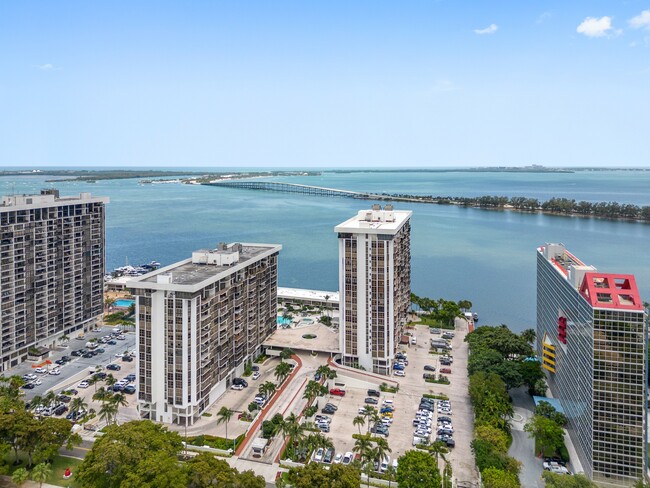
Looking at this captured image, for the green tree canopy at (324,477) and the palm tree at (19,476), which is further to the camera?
the palm tree at (19,476)

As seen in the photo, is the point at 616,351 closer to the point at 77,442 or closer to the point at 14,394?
the point at 77,442

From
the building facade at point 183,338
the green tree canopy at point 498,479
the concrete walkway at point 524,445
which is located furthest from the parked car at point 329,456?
the concrete walkway at point 524,445

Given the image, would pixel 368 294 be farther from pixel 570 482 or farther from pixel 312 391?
pixel 570 482

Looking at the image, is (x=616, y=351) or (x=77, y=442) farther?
(x=77, y=442)

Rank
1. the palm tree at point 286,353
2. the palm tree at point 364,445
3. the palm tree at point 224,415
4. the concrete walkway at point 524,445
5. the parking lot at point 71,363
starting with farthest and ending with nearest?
1. the palm tree at point 286,353
2. the parking lot at point 71,363
3. the palm tree at point 224,415
4. the concrete walkway at point 524,445
5. the palm tree at point 364,445

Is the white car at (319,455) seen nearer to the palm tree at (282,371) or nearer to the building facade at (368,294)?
the palm tree at (282,371)

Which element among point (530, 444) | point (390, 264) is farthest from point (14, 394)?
point (530, 444)
